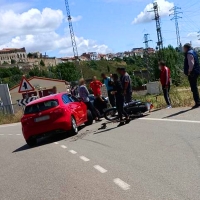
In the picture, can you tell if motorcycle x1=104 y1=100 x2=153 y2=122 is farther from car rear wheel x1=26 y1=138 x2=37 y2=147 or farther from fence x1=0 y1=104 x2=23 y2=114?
fence x1=0 y1=104 x2=23 y2=114

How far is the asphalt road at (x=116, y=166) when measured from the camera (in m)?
5.95

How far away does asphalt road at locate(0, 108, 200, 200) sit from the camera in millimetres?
5954

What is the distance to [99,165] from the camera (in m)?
8.05

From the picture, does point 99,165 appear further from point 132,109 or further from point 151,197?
point 132,109

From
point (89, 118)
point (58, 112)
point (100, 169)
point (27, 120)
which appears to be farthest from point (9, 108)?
point (100, 169)

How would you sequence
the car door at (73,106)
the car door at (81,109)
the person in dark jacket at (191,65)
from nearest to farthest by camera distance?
the person in dark jacket at (191,65), the car door at (73,106), the car door at (81,109)

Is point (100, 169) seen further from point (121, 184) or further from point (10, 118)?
point (10, 118)

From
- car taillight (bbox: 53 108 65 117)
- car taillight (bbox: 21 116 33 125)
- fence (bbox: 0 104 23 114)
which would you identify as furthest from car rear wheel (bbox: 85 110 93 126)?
fence (bbox: 0 104 23 114)

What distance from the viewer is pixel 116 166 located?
301 inches

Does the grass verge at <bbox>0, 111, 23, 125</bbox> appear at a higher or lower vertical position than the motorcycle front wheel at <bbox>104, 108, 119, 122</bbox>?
lower

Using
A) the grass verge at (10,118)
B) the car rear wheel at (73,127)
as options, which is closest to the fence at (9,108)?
the grass verge at (10,118)

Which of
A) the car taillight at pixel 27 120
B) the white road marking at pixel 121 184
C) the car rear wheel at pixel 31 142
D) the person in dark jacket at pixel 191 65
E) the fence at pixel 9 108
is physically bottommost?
the fence at pixel 9 108

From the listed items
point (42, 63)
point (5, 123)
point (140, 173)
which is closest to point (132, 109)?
point (140, 173)

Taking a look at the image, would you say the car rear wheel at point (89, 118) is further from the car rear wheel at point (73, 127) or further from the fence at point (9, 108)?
the fence at point (9, 108)
